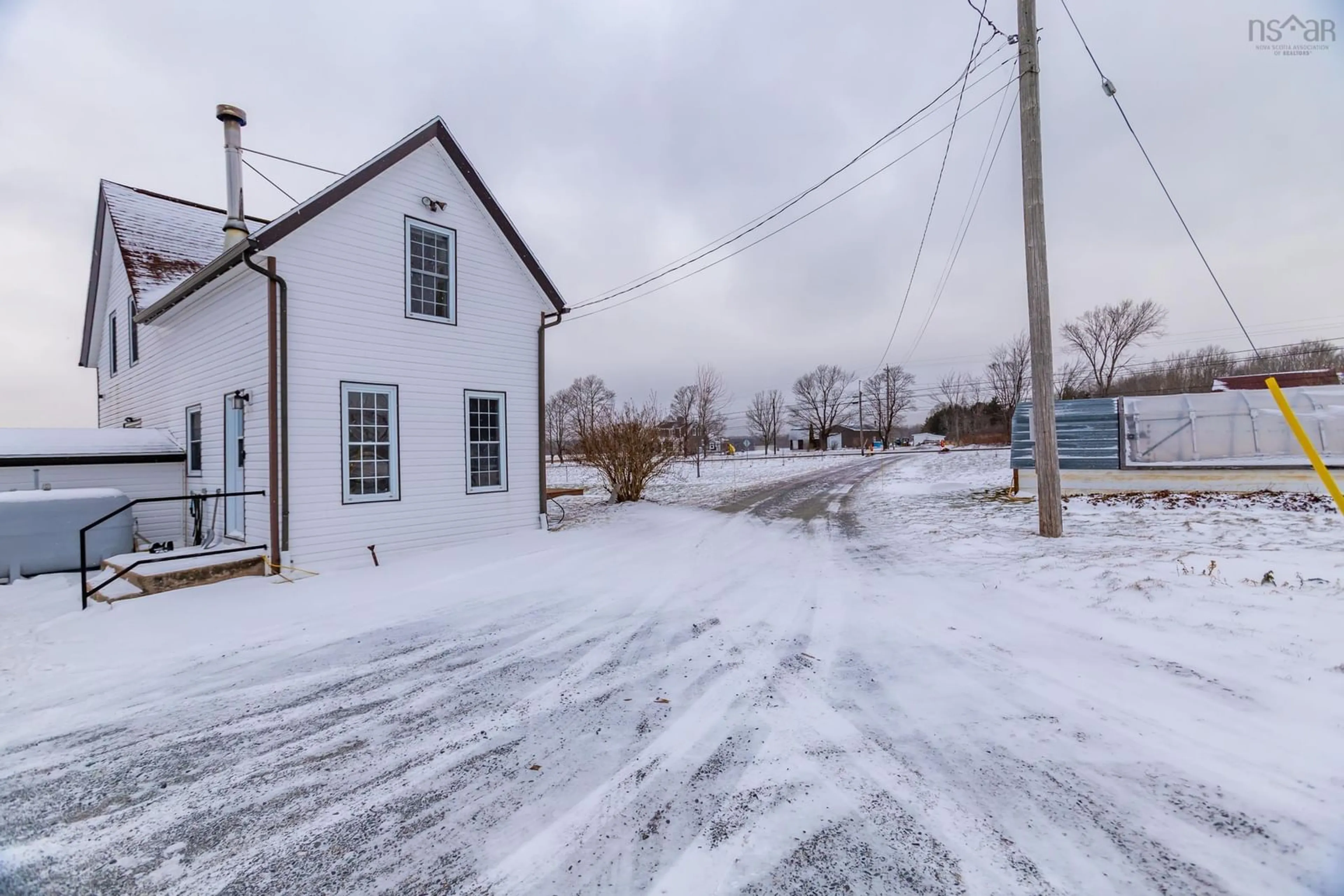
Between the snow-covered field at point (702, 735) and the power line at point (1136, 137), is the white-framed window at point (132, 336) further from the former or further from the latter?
the power line at point (1136, 137)

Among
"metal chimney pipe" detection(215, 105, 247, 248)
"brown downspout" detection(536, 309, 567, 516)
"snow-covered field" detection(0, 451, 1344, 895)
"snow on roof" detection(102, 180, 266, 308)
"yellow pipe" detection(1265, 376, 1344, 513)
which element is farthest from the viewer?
"snow on roof" detection(102, 180, 266, 308)

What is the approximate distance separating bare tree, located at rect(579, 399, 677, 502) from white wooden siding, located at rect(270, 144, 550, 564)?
4.12 meters

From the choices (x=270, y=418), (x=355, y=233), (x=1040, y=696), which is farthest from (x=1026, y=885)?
(x=355, y=233)

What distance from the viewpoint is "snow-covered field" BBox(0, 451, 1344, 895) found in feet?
6.78

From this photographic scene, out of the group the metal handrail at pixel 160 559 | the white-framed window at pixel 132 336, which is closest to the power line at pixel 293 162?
the white-framed window at pixel 132 336

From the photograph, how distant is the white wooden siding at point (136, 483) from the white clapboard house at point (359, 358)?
438 millimetres

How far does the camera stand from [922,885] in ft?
6.22

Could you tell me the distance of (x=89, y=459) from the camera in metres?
9.20

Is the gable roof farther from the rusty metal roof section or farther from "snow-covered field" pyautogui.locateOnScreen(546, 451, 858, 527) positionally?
the rusty metal roof section

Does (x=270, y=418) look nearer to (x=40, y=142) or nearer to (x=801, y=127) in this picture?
(x=40, y=142)

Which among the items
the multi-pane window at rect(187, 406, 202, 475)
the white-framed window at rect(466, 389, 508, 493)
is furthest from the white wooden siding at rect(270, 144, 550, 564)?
the multi-pane window at rect(187, 406, 202, 475)

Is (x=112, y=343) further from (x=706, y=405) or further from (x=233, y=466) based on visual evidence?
(x=706, y=405)

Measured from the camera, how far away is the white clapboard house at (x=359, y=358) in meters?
7.48

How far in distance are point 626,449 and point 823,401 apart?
59.5 metres
